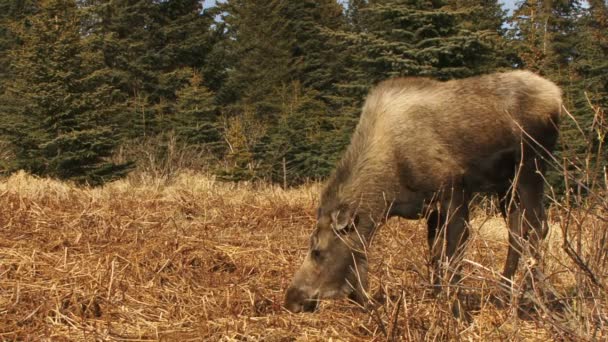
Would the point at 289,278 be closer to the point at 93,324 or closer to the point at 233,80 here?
the point at 93,324

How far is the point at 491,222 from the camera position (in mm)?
9312

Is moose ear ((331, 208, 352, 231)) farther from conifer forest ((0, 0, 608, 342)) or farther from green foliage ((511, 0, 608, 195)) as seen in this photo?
green foliage ((511, 0, 608, 195))

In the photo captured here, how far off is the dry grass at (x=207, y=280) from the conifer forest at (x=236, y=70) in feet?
14.2

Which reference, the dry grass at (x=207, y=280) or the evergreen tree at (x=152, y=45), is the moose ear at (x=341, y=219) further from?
the evergreen tree at (x=152, y=45)

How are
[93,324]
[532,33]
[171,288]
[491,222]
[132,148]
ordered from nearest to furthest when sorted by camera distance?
[93,324], [171,288], [491,222], [532,33], [132,148]

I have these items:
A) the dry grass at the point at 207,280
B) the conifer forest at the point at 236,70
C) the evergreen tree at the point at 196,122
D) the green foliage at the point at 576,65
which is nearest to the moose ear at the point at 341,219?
the dry grass at the point at 207,280

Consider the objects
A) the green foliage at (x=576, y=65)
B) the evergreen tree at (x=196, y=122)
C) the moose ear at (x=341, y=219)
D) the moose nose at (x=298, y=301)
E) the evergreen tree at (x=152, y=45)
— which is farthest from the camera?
the evergreen tree at (x=152, y=45)

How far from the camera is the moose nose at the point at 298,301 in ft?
15.0

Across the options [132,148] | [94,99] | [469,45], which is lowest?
[132,148]

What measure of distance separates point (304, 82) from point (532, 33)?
569 inches

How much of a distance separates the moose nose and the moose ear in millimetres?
668

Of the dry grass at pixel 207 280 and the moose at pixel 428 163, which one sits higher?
the moose at pixel 428 163

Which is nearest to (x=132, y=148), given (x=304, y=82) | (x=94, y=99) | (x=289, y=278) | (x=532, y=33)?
(x=94, y=99)

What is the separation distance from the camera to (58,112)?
690 inches
